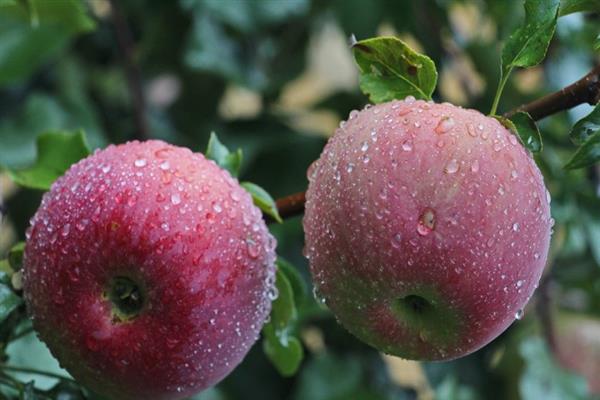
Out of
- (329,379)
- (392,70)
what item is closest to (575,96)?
(392,70)

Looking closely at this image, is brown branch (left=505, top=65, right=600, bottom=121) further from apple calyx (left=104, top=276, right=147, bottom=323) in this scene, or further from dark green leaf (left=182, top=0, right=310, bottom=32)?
dark green leaf (left=182, top=0, right=310, bottom=32)

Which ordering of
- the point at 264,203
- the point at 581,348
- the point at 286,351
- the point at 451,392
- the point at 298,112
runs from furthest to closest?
the point at 298,112 → the point at 581,348 → the point at 451,392 → the point at 286,351 → the point at 264,203

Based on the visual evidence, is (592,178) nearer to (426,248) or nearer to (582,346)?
(582,346)

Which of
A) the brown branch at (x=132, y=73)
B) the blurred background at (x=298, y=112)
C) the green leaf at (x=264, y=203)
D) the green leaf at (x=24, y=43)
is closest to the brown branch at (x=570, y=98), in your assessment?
the green leaf at (x=264, y=203)

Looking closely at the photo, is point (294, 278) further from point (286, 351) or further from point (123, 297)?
point (123, 297)

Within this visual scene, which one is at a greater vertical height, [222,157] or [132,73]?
[222,157]
